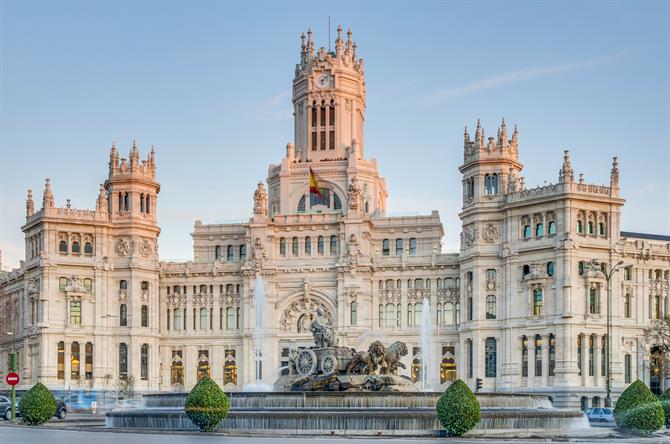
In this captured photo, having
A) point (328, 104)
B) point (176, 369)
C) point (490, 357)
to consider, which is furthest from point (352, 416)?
point (328, 104)

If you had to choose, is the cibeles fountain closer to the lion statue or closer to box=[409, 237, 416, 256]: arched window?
the lion statue

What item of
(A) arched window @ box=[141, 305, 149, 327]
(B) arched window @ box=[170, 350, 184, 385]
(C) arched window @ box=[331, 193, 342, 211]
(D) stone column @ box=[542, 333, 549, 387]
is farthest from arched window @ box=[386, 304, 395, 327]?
(A) arched window @ box=[141, 305, 149, 327]

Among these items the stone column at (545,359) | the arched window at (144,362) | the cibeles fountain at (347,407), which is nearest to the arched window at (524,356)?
the stone column at (545,359)

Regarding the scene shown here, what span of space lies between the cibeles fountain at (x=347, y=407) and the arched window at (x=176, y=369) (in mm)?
56754

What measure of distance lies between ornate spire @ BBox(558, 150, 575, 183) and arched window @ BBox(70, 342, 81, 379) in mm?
51384

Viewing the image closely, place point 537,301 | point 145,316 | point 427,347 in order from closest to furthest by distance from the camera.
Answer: point 537,301 < point 427,347 < point 145,316

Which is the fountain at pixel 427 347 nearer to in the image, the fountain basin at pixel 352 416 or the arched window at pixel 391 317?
the arched window at pixel 391 317

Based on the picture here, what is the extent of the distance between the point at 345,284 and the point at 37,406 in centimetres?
6681

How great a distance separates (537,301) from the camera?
111938 mm

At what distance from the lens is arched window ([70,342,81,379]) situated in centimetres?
12056

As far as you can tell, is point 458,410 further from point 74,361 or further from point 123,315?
point 123,315

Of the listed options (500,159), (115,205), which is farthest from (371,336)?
(115,205)

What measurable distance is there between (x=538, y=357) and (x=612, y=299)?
28.9 feet

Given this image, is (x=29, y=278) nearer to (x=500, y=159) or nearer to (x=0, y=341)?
(x=0, y=341)
